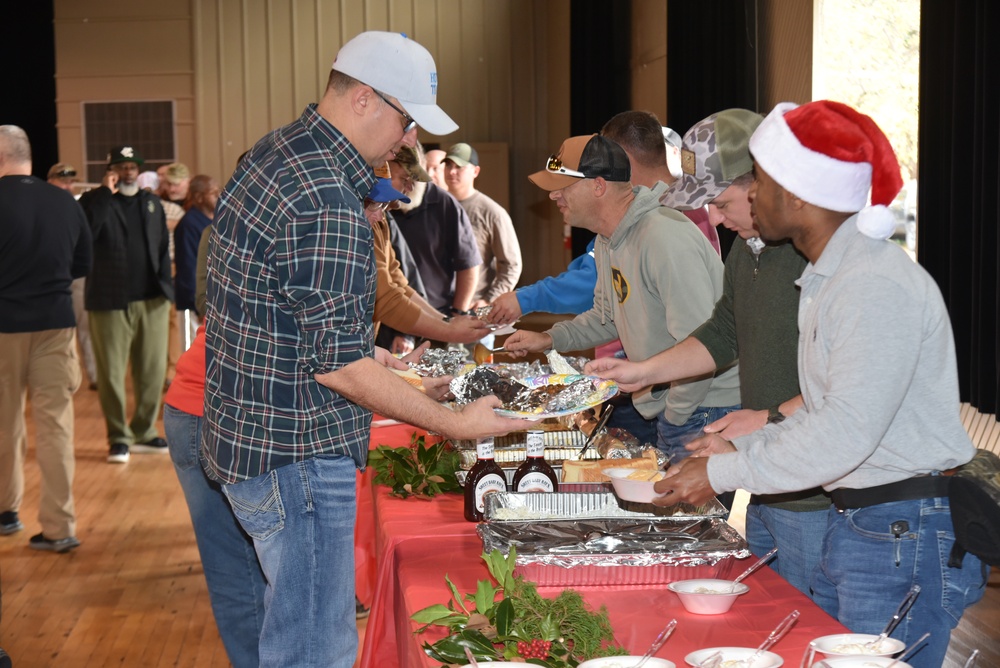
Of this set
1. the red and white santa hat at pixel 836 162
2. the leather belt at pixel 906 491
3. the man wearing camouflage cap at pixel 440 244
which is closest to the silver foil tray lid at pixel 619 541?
the leather belt at pixel 906 491

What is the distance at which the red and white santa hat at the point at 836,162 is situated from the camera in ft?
5.17

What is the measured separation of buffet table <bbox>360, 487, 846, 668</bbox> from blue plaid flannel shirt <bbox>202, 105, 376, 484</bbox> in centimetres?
25

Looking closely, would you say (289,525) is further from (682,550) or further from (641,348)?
(641,348)

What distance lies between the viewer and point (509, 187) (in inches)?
423

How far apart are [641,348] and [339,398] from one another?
109 centimetres

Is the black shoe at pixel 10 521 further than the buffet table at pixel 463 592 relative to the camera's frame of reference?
Yes

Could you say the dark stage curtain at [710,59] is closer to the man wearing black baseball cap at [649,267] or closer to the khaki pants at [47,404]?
the man wearing black baseball cap at [649,267]

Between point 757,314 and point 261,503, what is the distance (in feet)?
3.27

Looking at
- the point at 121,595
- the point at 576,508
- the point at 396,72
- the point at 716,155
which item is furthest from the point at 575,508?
the point at 121,595

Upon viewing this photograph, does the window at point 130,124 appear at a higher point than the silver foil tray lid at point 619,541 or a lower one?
higher

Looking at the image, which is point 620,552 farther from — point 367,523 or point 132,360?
point 132,360

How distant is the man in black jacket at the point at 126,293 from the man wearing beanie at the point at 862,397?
5.15 meters

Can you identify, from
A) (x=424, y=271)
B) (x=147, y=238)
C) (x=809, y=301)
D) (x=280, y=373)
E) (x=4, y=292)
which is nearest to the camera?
(x=809, y=301)

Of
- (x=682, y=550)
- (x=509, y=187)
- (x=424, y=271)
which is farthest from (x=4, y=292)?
(x=509, y=187)
